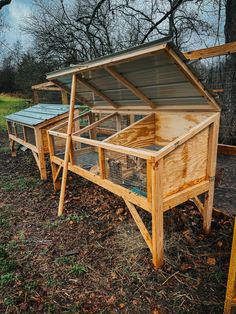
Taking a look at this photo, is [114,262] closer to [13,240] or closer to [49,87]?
[13,240]

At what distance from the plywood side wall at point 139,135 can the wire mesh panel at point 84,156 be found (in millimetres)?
584

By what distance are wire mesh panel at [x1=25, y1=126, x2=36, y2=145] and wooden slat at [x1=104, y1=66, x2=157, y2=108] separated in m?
2.74

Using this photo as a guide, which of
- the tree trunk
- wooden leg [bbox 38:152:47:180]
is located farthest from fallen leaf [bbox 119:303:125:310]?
the tree trunk

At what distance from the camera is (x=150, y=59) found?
6.50 ft

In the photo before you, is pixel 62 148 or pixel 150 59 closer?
pixel 150 59

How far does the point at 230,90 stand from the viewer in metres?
4.67

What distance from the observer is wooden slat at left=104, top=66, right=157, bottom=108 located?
7.98ft

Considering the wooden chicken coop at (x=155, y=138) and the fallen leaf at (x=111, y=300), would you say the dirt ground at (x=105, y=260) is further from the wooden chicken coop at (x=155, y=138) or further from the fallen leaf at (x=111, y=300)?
the wooden chicken coop at (x=155, y=138)

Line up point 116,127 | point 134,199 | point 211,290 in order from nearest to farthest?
point 211,290 → point 134,199 → point 116,127

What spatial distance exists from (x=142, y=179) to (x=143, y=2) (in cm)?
931

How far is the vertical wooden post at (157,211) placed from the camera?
180cm

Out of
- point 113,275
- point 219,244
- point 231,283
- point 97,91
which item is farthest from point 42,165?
point 231,283

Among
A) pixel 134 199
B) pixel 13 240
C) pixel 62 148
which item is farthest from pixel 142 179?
pixel 62 148

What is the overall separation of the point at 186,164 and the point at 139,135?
0.96 meters
